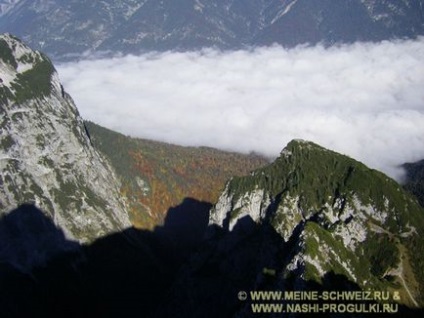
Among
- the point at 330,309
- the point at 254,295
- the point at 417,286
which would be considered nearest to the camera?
the point at 330,309

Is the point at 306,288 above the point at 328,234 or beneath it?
beneath

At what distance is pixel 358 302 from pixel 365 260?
130ft

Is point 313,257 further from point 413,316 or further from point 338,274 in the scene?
point 413,316

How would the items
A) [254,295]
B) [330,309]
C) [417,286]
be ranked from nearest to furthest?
[330,309]
[254,295]
[417,286]

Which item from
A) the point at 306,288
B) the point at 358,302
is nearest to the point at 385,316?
the point at 358,302

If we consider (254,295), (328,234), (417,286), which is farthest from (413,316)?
(254,295)

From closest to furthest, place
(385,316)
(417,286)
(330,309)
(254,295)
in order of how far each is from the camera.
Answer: (330,309), (385,316), (254,295), (417,286)

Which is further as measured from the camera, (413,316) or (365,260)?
(365,260)

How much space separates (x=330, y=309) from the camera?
15562 cm

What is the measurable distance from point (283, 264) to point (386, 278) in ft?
107

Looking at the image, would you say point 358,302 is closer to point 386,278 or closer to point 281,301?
point 281,301

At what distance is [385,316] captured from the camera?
6531 inches

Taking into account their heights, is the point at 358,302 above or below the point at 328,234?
below

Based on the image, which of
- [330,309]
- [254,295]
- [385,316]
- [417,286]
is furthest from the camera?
[417,286]
